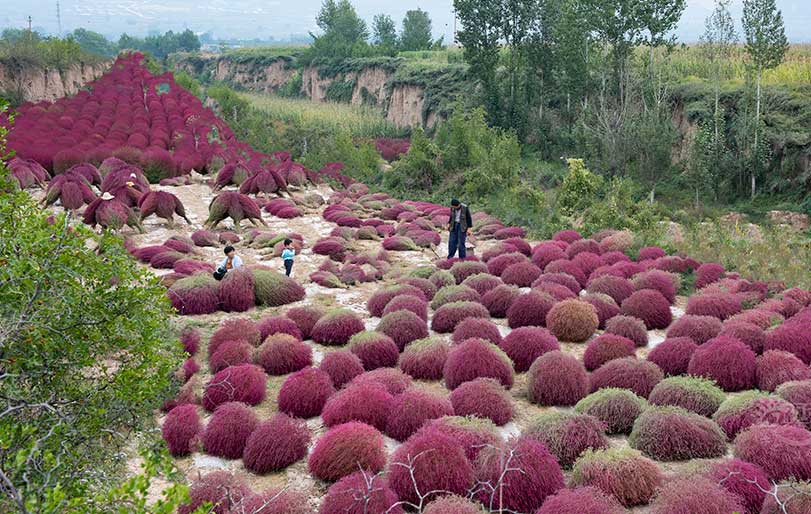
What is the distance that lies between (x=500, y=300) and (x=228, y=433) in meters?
4.74

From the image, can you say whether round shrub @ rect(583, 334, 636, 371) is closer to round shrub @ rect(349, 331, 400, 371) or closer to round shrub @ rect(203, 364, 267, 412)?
round shrub @ rect(349, 331, 400, 371)

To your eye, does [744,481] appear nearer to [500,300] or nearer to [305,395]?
[305,395]

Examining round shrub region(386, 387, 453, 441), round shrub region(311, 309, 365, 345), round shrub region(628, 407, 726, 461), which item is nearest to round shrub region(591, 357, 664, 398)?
round shrub region(628, 407, 726, 461)

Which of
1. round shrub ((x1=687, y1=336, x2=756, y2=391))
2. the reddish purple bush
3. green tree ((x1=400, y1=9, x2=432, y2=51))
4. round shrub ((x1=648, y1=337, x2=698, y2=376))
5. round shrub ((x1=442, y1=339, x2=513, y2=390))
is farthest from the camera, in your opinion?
green tree ((x1=400, y1=9, x2=432, y2=51))

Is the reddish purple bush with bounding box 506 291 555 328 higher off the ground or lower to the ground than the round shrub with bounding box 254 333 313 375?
higher

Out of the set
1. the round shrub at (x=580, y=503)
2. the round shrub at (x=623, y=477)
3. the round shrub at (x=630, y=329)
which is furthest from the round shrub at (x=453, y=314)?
the round shrub at (x=580, y=503)

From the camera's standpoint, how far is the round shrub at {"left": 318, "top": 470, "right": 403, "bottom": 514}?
439 cm

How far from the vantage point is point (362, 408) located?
595cm

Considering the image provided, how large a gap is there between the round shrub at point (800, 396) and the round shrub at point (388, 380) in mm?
Answer: 3279

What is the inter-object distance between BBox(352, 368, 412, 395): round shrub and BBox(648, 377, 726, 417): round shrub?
7.32ft

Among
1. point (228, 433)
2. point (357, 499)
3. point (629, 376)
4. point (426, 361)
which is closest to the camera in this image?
point (357, 499)

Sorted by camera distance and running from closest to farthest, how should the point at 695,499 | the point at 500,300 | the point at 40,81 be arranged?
1. the point at 695,499
2. the point at 500,300
3. the point at 40,81

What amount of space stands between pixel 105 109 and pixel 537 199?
20083mm

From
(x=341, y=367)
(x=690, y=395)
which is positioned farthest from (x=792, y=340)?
(x=341, y=367)
